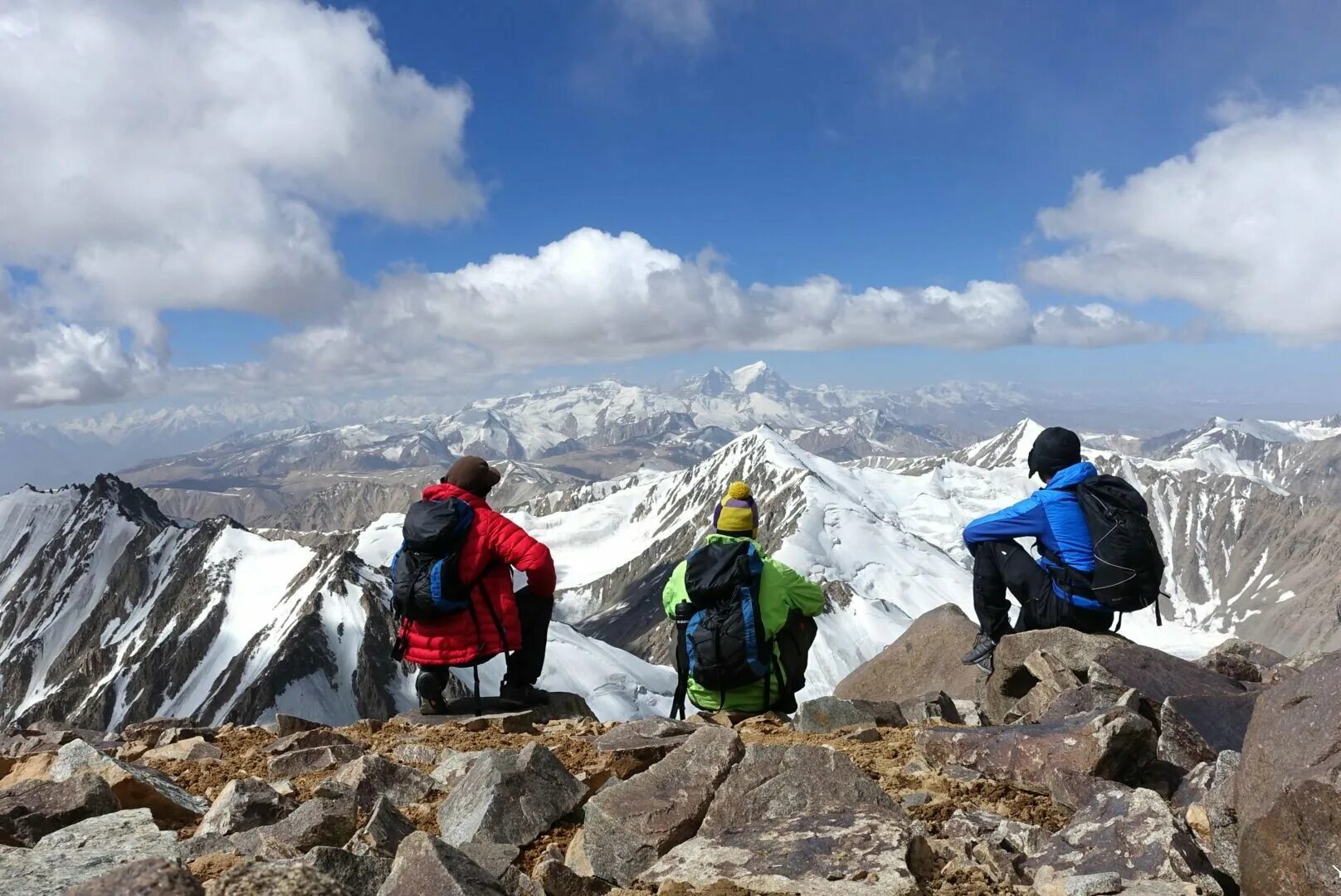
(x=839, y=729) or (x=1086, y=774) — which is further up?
(x=1086, y=774)

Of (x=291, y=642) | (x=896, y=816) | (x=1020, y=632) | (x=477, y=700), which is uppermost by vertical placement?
(x=896, y=816)

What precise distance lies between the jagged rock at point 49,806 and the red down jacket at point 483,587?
5436 mm

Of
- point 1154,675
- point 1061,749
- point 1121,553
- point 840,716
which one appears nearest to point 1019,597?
point 1121,553

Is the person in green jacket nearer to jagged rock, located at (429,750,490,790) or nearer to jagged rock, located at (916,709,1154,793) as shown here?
jagged rock, located at (429,750,490,790)

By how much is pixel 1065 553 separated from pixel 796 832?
836 centimetres

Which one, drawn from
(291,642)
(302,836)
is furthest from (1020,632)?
(291,642)

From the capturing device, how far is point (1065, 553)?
38.5 feet

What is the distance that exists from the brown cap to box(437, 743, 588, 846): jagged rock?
6.36 m

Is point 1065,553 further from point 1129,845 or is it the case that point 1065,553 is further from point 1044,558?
point 1129,845

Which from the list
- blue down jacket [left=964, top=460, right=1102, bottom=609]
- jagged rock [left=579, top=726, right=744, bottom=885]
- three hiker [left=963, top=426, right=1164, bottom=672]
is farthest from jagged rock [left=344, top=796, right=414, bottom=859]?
three hiker [left=963, top=426, right=1164, bottom=672]

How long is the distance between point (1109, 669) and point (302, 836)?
28.7ft

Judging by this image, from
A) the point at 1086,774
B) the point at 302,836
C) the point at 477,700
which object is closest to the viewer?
the point at 302,836

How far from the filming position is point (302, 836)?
18.7 ft

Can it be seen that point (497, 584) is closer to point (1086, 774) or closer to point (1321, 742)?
point (1086, 774)
